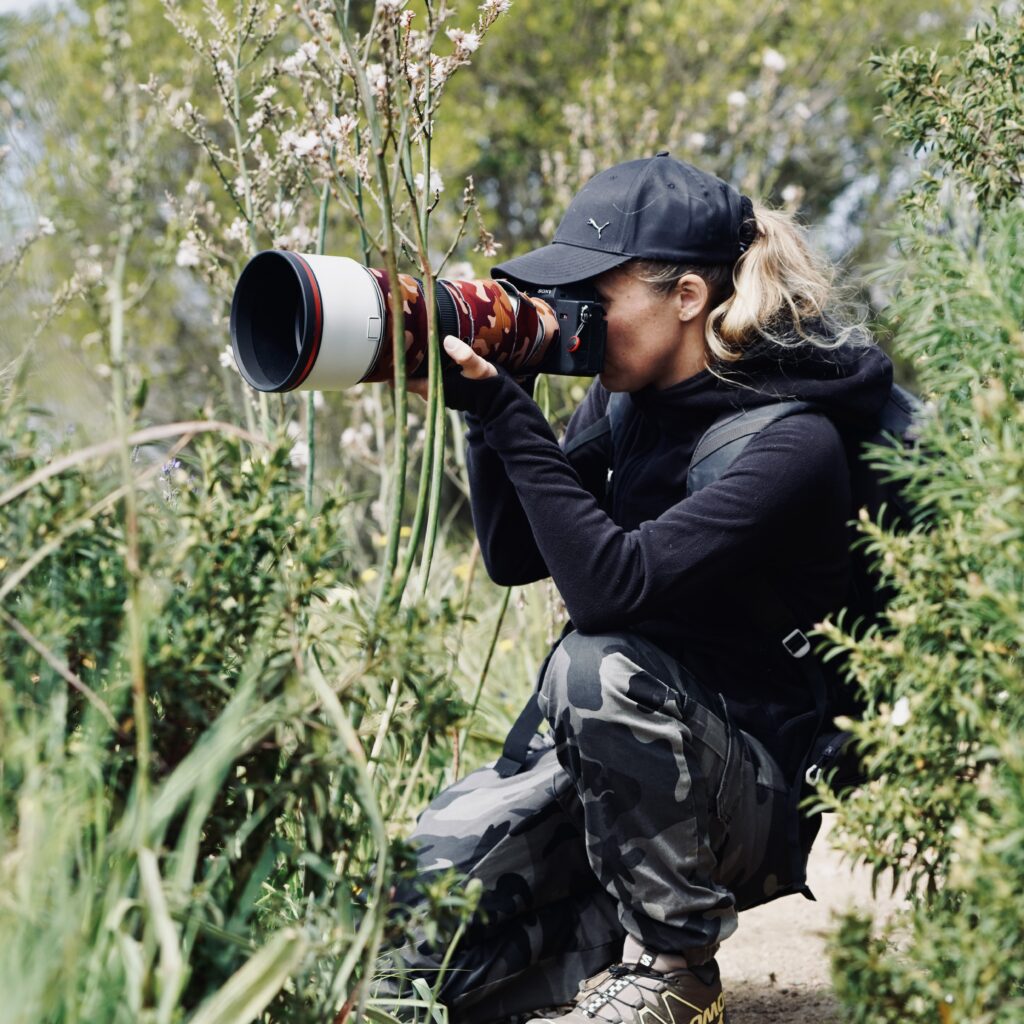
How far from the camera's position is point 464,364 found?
1.76 m

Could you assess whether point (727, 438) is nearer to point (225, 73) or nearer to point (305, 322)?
point (305, 322)

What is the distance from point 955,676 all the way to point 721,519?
25.1 inches

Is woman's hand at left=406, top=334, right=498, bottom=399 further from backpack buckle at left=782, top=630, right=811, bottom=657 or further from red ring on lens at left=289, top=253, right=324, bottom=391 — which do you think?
backpack buckle at left=782, top=630, right=811, bottom=657

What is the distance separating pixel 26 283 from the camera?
12.5 ft

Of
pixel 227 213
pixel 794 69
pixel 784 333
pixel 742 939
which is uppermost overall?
pixel 794 69

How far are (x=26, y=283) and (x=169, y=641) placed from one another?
9.65 ft

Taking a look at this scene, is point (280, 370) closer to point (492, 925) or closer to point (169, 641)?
point (169, 641)

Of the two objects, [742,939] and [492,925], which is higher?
[492,925]

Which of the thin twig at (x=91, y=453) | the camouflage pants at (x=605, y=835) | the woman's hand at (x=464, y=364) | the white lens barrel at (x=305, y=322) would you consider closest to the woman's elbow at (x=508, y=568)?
the camouflage pants at (x=605, y=835)

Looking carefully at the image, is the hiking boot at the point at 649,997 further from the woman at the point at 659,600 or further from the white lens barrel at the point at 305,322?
the white lens barrel at the point at 305,322

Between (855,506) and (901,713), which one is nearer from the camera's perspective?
(901,713)

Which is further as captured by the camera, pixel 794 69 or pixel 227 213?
pixel 794 69

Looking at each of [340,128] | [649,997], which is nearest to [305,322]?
[340,128]

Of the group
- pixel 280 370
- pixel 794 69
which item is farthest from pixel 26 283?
pixel 794 69
